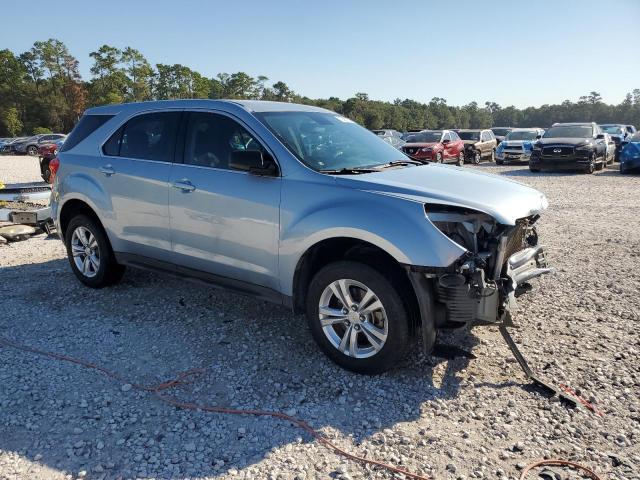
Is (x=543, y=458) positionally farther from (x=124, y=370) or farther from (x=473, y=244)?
(x=124, y=370)

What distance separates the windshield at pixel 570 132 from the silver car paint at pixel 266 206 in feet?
56.7

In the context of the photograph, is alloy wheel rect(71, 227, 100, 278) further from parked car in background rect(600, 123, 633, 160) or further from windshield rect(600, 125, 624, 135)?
windshield rect(600, 125, 624, 135)

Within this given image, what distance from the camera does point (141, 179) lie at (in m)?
4.85

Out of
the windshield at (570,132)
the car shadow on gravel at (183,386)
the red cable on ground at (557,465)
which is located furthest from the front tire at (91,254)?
the windshield at (570,132)

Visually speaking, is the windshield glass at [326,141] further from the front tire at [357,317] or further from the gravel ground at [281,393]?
the gravel ground at [281,393]

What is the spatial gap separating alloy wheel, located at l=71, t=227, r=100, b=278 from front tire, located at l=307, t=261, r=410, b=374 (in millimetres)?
2889

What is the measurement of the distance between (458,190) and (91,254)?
4.00m

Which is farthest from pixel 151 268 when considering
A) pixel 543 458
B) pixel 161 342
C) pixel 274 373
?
pixel 543 458

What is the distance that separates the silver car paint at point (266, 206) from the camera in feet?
11.2

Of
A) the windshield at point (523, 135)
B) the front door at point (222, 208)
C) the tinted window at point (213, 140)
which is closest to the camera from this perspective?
the front door at point (222, 208)

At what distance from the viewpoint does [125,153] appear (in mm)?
5129

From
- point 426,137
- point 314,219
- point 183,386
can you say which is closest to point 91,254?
point 183,386

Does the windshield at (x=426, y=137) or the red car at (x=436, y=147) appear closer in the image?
the red car at (x=436, y=147)

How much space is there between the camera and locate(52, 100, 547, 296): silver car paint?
3418mm
